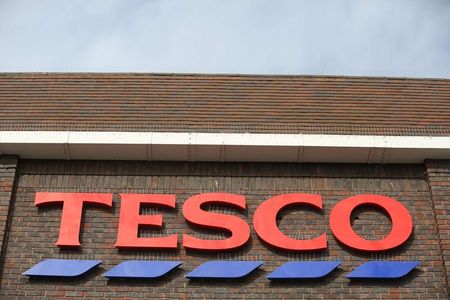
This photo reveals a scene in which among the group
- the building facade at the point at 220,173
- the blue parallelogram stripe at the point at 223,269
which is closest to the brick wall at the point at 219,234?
the building facade at the point at 220,173

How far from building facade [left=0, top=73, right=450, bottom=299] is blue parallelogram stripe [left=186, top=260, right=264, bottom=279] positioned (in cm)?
10

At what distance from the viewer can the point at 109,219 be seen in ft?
35.8

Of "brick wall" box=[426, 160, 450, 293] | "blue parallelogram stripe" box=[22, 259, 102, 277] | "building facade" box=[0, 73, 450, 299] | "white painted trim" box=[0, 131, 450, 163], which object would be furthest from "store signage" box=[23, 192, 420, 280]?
"white painted trim" box=[0, 131, 450, 163]

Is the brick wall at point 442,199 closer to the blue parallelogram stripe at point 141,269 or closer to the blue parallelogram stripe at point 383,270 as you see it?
the blue parallelogram stripe at point 383,270

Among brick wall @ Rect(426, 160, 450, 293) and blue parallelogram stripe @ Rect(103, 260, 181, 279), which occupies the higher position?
brick wall @ Rect(426, 160, 450, 293)

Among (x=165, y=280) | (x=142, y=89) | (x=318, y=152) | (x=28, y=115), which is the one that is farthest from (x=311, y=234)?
(x=28, y=115)

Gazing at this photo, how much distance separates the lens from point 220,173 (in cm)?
1142

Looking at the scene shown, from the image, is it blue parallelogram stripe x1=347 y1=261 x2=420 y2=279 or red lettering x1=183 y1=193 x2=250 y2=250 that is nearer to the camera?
blue parallelogram stripe x1=347 y1=261 x2=420 y2=279

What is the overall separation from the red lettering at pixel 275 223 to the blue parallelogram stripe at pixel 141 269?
1.43 metres

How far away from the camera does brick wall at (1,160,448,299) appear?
1032 cm

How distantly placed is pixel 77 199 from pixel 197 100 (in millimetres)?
2900

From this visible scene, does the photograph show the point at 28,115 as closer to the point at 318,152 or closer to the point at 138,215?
the point at 138,215

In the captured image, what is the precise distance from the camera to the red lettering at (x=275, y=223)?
10.6 m

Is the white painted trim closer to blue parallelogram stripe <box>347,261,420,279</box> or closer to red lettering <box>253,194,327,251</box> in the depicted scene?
red lettering <box>253,194,327,251</box>
